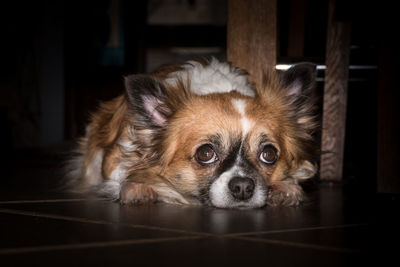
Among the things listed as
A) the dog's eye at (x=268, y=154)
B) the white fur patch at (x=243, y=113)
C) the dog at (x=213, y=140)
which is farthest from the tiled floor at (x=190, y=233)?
the white fur patch at (x=243, y=113)

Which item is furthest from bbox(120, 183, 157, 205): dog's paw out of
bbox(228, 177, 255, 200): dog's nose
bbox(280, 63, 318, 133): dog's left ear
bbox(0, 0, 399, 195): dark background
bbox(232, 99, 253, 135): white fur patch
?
bbox(0, 0, 399, 195): dark background

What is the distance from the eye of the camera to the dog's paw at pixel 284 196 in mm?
2457

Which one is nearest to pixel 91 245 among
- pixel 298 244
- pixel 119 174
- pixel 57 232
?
pixel 57 232

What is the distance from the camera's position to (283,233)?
1683 millimetres

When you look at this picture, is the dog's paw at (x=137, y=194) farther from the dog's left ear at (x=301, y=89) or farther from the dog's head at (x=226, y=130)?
the dog's left ear at (x=301, y=89)

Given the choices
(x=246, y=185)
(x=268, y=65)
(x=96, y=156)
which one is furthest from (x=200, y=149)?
(x=96, y=156)

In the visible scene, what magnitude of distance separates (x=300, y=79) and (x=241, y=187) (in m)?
0.72

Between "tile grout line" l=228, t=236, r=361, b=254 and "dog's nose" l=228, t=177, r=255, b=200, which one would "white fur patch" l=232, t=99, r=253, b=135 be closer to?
"dog's nose" l=228, t=177, r=255, b=200

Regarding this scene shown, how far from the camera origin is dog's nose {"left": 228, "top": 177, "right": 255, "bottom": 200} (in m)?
2.27

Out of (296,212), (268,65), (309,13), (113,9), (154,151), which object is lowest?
(296,212)

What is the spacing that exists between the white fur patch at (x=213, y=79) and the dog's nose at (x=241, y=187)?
58cm

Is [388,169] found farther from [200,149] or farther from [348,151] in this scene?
[348,151]

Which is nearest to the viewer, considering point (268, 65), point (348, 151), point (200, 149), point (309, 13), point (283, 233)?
point (283, 233)

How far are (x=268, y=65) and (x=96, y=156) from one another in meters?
1.11
